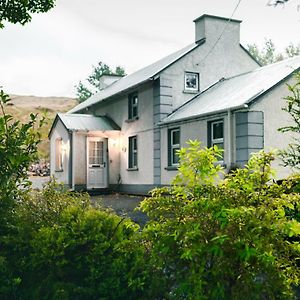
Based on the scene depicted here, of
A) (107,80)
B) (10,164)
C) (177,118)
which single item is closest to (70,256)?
(10,164)

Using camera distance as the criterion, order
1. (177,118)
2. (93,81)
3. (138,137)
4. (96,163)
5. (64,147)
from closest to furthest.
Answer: (177,118), (138,137), (96,163), (64,147), (93,81)

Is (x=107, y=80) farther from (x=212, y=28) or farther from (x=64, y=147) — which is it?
(x=212, y=28)

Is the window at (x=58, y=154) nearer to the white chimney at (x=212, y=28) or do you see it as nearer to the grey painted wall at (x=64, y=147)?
the grey painted wall at (x=64, y=147)

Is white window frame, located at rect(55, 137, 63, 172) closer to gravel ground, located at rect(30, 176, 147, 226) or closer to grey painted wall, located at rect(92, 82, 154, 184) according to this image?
grey painted wall, located at rect(92, 82, 154, 184)

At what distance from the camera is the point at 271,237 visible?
12.4ft

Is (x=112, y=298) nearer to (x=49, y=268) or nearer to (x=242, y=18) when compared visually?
(x=49, y=268)

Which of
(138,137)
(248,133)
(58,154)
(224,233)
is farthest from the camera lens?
(58,154)

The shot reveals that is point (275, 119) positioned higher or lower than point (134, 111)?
lower

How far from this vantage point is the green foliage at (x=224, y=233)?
3725mm

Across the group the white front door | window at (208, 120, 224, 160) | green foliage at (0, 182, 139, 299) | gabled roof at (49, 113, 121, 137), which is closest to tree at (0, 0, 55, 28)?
green foliage at (0, 182, 139, 299)

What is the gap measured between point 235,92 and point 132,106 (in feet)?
23.7

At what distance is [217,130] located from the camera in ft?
57.0

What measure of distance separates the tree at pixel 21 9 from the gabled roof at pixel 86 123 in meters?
14.7

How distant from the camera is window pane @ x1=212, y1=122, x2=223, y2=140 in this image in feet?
56.2
